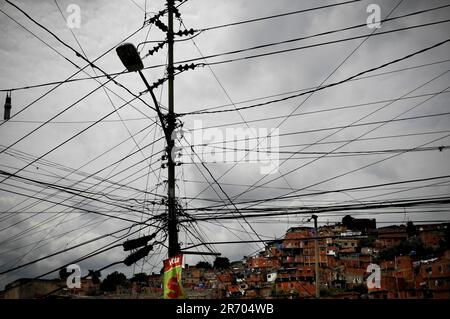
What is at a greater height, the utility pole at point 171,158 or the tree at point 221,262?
the utility pole at point 171,158

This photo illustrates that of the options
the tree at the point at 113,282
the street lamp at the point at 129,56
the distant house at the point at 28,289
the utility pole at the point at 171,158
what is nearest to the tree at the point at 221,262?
the utility pole at the point at 171,158

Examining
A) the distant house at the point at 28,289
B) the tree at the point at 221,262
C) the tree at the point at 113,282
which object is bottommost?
the tree at the point at 113,282

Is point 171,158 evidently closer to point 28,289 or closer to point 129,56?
point 129,56

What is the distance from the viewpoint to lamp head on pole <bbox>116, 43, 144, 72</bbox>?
655 centimetres

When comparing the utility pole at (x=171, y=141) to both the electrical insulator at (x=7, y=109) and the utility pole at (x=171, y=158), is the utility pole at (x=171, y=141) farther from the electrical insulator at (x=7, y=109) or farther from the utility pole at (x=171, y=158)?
the electrical insulator at (x=7, y=109)

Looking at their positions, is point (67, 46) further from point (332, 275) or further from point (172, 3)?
point (332, 275)

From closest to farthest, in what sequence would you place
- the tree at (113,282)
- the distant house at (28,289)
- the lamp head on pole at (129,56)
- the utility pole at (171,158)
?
the lamp head on pole at (129,56) → the utility pole at (171,158) → the distant house at (28,289) → the tree at (113,282)

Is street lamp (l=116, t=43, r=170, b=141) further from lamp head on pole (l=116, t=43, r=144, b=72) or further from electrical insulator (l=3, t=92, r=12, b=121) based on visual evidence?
electrical insulator (l=3, t=92, r=12, b=121)

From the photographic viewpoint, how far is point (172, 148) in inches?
454

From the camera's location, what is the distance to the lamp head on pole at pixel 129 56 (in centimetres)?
655

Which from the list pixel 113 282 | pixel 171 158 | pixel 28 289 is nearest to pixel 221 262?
pixel 171 158

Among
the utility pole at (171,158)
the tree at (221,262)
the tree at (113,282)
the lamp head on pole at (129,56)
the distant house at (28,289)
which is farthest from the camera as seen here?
the tree at (113,282)
